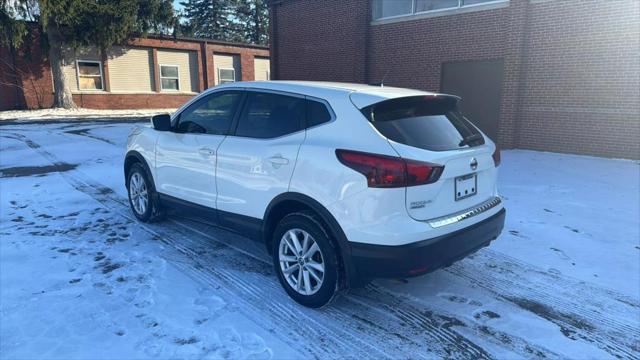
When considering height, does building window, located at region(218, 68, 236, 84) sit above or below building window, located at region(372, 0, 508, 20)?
below

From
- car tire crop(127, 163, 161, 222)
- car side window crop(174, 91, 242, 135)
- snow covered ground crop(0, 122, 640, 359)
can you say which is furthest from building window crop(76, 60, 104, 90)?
car side window crop(174, 91, 242, 135)

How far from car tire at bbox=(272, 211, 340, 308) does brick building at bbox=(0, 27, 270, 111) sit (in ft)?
76.6

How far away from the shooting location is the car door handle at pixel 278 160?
358 centimetres

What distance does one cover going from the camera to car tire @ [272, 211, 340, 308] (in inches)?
132

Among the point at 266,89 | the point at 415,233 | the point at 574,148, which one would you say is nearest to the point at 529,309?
the point at 415,233

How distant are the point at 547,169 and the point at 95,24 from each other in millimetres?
20317

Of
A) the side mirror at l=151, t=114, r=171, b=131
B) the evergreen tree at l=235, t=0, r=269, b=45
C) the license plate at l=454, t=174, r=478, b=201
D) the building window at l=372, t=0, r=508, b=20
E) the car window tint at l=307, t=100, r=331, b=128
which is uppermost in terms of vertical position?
the evergreen tree at l=235, t=0, r=269, b=45

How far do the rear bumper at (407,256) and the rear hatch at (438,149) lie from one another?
20 cm

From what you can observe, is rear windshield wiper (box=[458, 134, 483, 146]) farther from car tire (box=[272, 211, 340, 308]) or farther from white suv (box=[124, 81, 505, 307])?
car tire (box=[272, 211, 340, 308])

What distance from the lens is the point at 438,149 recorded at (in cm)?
327

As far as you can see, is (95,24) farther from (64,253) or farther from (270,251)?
(270,251)

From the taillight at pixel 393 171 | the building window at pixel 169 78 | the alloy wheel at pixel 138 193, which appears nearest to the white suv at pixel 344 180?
the taillight at pixel 393 171

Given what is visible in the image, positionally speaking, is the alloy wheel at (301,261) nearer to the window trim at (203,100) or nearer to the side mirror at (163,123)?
the window trim at (203,100)

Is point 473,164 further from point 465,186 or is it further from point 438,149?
point 438,149
